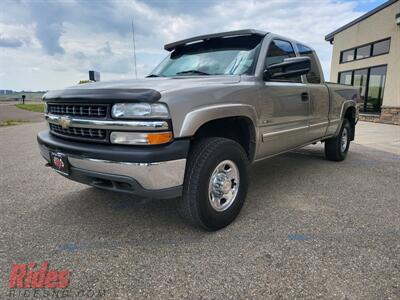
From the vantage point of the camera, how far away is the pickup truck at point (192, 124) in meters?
2.16

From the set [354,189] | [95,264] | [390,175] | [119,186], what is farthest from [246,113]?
[390,175]

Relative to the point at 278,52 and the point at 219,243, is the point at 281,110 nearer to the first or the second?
the point at 278,52

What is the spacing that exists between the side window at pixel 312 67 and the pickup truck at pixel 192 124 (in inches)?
15.9

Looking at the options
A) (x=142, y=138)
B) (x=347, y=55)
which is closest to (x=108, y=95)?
(x=142, y=138)

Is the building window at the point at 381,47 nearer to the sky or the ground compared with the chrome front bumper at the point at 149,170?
nearer to the sky

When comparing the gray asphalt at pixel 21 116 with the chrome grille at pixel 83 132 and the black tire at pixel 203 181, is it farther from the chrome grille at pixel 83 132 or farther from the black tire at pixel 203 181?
the black tire at pixel 203 181

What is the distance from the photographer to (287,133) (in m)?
3.62

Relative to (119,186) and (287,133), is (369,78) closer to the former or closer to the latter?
(287,133)

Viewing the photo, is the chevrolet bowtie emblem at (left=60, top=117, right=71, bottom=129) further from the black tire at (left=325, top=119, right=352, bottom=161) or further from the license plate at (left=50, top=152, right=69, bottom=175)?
the black tire at (left=325, top=119, right=352, bottom=161)

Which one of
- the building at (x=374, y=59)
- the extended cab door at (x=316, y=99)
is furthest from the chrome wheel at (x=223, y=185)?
the building at (x=374, y=59)

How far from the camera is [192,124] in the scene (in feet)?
7.54

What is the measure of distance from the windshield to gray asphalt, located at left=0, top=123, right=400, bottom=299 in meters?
1.53

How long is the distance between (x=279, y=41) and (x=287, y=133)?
117 cm

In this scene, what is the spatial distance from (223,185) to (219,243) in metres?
0.52
